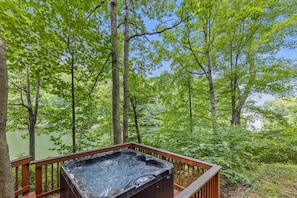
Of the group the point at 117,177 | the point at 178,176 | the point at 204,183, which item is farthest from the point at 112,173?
the point at 178,176

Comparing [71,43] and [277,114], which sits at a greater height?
[71,43]

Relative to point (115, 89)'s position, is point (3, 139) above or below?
below

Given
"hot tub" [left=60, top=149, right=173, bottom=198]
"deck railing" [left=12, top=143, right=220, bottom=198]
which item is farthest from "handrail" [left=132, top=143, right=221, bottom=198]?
"hot tub" [left=60, top=149, right=173, bottom=198]

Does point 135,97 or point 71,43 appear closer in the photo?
point 71,43

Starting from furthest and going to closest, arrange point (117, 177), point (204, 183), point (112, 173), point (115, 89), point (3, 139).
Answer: point (115, 89), point (112, 173), point (117, 177), point (204, 183), point (3, 139)

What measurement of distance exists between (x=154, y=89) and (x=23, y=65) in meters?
4.02

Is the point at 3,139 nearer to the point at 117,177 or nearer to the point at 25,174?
the point at 117,177

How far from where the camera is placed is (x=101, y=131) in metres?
5.84

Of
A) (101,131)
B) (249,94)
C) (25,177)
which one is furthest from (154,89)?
(25,177)

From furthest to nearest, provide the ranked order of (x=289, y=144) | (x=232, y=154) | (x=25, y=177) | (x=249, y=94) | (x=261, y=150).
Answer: (x=249, y=94), (x=289, y=144), (x=261, y=150), (x=232, y=154), (x=25, y=177)

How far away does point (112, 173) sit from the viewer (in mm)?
2047

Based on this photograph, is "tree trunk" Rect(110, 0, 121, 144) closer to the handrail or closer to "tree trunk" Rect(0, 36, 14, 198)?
the handrail

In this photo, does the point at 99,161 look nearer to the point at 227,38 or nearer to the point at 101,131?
the point at 101,131

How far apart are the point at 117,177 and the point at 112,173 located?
17 cm
